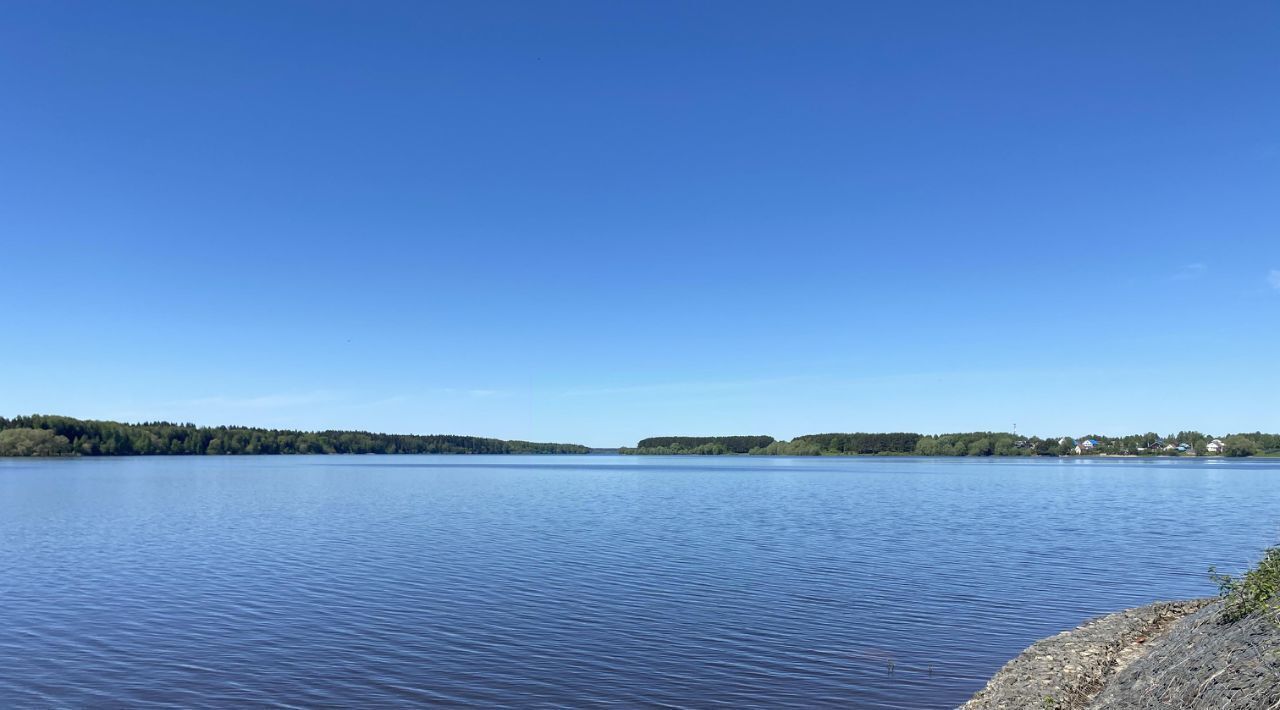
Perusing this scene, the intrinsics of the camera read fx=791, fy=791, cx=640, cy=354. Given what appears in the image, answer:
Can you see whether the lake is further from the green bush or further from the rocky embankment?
the green bush

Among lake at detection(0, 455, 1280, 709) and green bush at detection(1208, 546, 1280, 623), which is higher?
green bush at detection(1208, 546, 1280, 623)

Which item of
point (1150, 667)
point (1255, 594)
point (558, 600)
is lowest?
point (558, 600)

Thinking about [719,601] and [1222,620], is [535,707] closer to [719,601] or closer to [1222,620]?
[719,601]

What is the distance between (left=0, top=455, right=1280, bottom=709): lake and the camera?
67.7 feet

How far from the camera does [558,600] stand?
3094 cm

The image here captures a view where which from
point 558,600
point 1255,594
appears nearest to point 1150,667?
point 1255,594

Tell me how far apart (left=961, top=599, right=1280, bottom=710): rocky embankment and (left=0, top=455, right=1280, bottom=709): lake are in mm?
2056

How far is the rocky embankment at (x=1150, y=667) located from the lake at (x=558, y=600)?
80.9 inches

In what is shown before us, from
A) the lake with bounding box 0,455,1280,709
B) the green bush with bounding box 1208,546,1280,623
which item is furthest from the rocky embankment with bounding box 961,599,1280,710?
the lake with bounding box 0,455,1280,709

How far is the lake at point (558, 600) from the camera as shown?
20.6 meters

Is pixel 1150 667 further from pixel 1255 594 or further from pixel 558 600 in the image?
pixel 558 600

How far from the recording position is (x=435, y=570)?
3759cm

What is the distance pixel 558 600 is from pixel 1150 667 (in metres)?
20.2

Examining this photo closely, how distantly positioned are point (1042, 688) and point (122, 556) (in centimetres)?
4319
